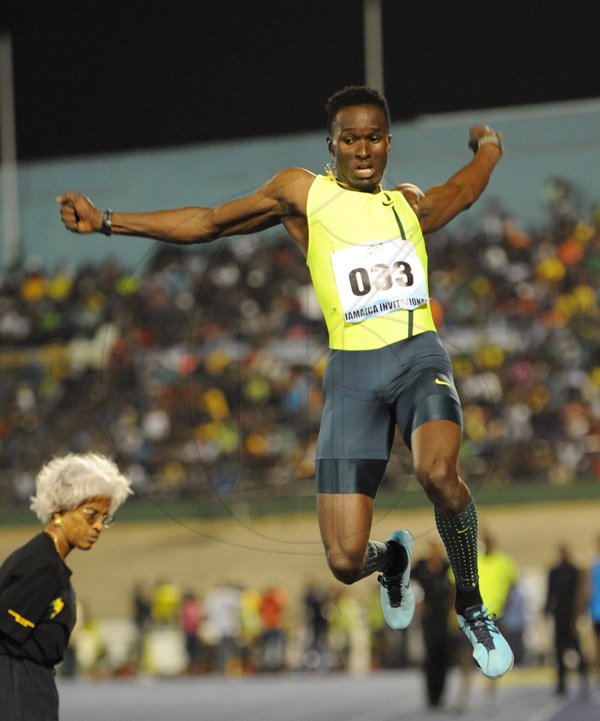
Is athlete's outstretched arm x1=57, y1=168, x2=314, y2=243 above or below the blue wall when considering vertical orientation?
below

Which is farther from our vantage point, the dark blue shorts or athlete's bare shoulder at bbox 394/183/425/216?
athlete's bare shoulder at bbox 394/183/425/216

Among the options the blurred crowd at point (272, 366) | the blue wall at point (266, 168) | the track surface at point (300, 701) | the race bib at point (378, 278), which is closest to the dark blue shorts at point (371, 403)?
the race bib at point (378, 278)

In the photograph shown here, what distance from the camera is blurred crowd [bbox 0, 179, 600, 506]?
18328 millimetres

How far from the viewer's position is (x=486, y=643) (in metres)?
5.23

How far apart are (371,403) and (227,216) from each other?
2.97 ft

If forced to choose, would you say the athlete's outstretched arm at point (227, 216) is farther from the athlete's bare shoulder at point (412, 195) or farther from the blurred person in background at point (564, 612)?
the blurred person in background at point (564, 612)

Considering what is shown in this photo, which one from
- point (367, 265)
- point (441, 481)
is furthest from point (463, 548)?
point (367, 265)

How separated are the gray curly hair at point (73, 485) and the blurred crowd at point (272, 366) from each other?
12102 millimetres

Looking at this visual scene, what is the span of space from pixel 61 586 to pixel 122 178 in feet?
65.0

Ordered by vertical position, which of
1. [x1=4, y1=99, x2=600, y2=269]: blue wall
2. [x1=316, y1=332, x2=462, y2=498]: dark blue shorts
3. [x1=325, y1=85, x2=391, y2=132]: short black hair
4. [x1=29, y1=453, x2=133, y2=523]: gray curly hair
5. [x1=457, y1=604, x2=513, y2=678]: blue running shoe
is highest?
[x1=4, y1=99, x2=600, y2=269]: blue wall

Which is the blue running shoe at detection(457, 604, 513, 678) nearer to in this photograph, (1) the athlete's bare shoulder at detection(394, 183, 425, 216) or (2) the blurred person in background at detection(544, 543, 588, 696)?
(1) the athlete's bare shoulder at detection(394, 183, 425, 216)

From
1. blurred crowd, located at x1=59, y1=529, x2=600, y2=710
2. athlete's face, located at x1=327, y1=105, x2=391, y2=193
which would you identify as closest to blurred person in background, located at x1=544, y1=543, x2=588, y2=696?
blurred crowd, located at x1=59, y1=529, x2=600, y2=710

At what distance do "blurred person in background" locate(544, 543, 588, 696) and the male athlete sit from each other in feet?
28.2

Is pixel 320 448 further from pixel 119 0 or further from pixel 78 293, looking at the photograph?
pixel 119 0
